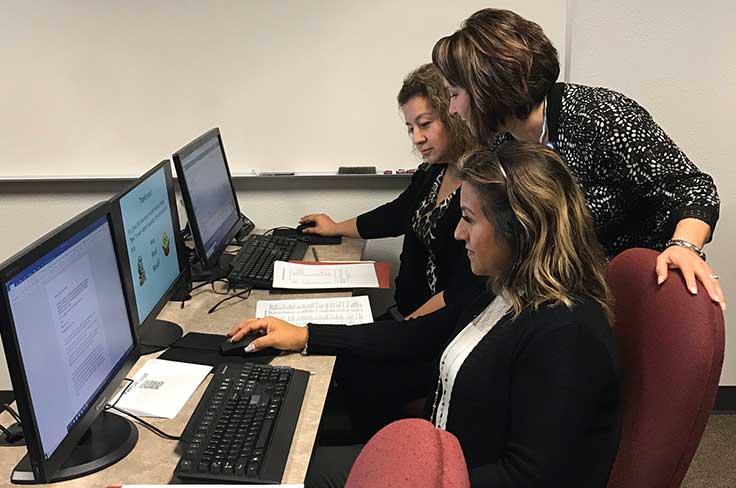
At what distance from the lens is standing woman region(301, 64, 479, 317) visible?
6.59 ft

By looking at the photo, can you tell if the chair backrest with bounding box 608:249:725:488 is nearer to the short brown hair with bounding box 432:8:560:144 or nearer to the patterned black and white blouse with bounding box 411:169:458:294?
the short brown hair with bounding box 432:8:560:144

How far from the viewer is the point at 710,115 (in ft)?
8.56

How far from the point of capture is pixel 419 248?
7.33ft

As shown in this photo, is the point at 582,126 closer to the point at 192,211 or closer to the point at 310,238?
the point at 192,211

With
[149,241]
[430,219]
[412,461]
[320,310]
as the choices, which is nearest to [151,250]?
[149,241]

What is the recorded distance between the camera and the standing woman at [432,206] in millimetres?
2010

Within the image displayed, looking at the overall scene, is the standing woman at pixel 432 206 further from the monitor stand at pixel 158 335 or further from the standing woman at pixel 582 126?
the monitor stand at pixel 158 335

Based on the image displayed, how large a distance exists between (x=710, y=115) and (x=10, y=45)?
2.50 meters

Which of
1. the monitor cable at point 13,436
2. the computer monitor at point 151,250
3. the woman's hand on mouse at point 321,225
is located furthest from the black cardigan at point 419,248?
the monitor cable at point 13,436

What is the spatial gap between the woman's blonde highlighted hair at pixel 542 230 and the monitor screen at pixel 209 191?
97 cm

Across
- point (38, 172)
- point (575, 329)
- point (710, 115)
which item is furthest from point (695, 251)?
point (38, 172)

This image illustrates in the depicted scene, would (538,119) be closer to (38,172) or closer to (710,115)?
(710,115)

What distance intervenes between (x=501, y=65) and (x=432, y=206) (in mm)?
594

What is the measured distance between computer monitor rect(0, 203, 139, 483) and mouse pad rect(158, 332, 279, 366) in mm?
228
